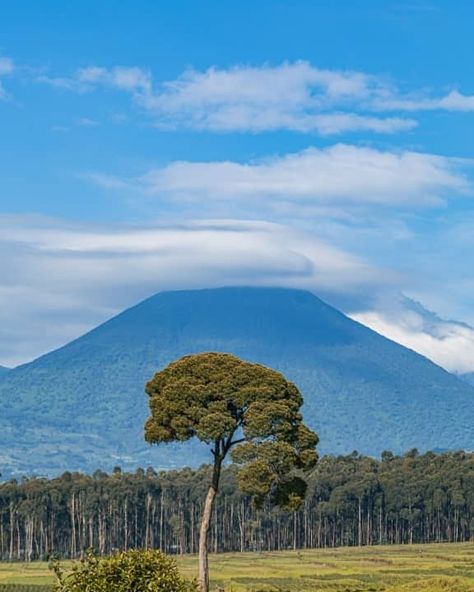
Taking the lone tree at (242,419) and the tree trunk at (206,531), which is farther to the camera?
the lone tree at (242,419)

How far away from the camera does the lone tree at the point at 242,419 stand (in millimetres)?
49562

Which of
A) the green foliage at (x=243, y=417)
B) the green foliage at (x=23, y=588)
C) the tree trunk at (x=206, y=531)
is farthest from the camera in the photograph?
the green foliage at (x=23, y=588)

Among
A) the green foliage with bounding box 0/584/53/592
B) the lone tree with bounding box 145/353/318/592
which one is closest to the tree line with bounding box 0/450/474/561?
the green foliage with bounding box 0/584/53/592

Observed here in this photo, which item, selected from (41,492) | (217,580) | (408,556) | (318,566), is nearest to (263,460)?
(217,580)

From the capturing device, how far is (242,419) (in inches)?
1984

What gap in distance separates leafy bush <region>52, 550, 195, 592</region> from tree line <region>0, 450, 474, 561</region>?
11981 cm

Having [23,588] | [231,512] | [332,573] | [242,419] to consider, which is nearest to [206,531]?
[242,419]

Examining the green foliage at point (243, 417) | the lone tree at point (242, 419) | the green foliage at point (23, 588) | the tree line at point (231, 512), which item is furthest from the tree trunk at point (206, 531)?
the tree line at point (231, 512)

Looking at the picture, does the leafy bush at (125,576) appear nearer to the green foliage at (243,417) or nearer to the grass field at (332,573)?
the green foliage at (243,417)

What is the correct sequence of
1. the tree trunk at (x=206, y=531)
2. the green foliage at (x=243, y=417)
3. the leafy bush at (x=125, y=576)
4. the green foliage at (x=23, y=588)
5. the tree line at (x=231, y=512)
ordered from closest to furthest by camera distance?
the leafy bush at (x=125, y=576) → the tree trunk at (x=206, y=531) → the green foliage at (x=243, y=417) → the green foliage at (x=23, y=588) → the tree line at (x=231, y=512)

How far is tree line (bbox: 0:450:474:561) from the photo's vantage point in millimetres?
154375

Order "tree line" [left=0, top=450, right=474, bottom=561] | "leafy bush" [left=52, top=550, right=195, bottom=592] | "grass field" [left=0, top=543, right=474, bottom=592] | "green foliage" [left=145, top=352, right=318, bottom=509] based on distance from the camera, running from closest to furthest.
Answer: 1. "leafy bush" [left=52, top=550, right=195, bottom=592]
2. "green foliage" [left=145, top=352, right=318, bottom=509]
3. "grass field" [left=0, top=543, right=474, bottom=592]
4. "tree line" [left=0, top=450, right=474, bottom=561]

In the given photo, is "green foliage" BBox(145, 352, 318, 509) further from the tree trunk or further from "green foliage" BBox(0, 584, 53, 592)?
"green foliage" BBox(0, 584, 53, 592)

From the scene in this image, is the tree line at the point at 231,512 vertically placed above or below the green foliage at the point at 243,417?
below
